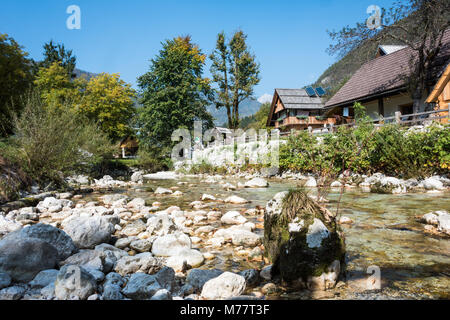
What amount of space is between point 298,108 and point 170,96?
16990 mm

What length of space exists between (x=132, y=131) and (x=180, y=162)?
35.9 ft

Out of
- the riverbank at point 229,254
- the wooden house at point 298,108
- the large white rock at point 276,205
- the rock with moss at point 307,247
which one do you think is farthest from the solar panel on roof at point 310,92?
the rock with moss at point 307,247

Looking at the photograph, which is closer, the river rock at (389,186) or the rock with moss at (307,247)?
the rock with moss at (307,247)

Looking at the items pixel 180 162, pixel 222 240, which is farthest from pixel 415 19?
pixel 180 162

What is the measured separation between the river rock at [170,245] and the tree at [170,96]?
23947 millimetres

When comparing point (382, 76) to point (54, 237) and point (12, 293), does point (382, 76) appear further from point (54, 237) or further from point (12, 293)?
point (12, 293)

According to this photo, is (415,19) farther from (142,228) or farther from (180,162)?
(180,162)

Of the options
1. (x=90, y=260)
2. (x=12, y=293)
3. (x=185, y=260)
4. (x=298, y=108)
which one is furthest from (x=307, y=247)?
(x=298, y=108)

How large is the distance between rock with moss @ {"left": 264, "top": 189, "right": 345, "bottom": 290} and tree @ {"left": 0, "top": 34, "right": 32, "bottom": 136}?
27523 millimetres

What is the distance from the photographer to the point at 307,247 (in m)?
2.90

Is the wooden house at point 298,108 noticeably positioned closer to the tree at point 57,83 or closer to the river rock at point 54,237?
the tree at point 57,83

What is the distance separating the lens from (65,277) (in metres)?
2.65

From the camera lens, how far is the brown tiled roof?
16.5 meters

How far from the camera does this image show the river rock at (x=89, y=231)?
4.45m
